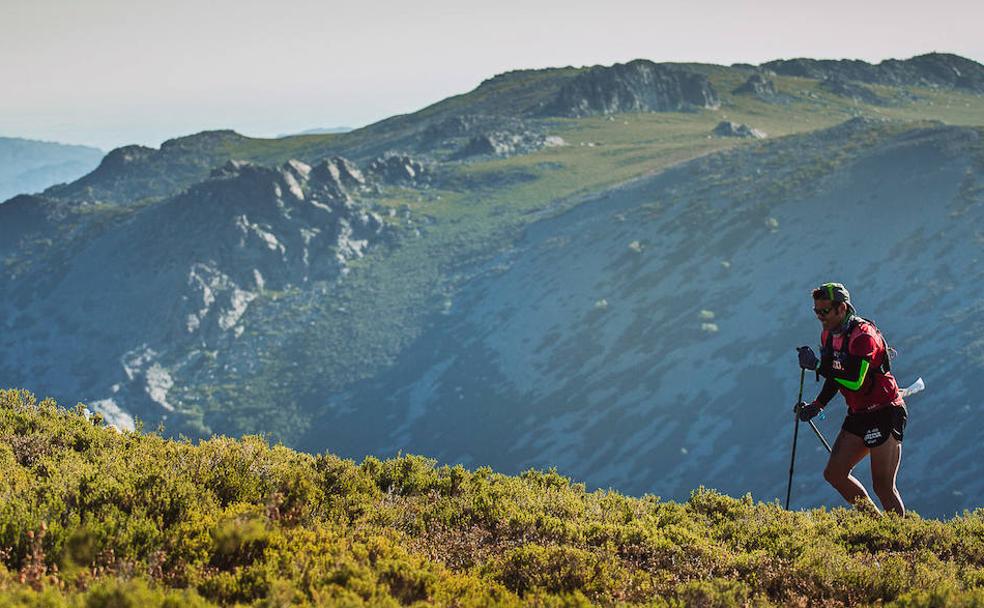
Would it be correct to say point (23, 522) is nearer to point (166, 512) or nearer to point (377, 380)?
point (166, 512)

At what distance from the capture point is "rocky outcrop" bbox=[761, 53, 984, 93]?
522ft

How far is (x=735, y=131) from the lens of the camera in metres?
107

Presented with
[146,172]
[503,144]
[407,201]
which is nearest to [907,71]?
[503,144]

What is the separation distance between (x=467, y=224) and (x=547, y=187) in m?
13.1

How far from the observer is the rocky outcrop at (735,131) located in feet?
348

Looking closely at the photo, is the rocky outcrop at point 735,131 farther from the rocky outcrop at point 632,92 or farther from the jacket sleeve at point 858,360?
the jacket sleeve at point 858,360

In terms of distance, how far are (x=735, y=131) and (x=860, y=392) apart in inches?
4156

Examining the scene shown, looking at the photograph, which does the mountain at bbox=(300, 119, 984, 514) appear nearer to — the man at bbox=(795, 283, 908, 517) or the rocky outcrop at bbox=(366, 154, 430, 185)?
the man at bbox=(795, 283, 908, 517)

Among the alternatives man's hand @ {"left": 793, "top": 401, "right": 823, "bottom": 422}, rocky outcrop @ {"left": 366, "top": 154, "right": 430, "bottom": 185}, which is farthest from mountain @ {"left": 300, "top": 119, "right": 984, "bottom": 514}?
rocky outcrop @ {"left": 366, "top": 154, "right": 430, "bottom": 185}

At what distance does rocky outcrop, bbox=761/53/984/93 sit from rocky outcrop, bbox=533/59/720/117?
1655 inches

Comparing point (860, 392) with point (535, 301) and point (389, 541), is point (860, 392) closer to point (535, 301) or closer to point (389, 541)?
point (389, 541)

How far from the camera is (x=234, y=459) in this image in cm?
820

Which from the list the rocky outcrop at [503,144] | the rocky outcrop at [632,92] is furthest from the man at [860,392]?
the rocky outcrop at [632,92]

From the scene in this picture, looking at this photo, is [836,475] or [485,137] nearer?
[836,475]
